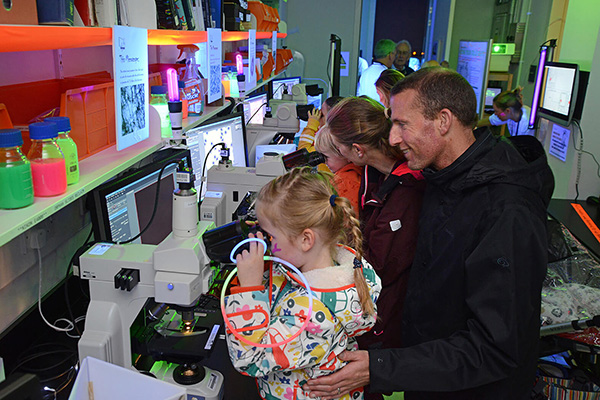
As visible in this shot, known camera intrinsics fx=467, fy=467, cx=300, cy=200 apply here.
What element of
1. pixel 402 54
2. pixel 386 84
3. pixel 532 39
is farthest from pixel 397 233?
pixel 532 39

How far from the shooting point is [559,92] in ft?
12.3

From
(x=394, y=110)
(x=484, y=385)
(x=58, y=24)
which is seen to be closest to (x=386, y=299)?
(x=484, y=385)

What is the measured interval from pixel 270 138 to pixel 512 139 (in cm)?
197

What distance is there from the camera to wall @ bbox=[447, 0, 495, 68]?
840cm

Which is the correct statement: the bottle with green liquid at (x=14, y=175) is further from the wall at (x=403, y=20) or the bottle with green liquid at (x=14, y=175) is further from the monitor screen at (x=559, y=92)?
the wall at (x=403, y=20)

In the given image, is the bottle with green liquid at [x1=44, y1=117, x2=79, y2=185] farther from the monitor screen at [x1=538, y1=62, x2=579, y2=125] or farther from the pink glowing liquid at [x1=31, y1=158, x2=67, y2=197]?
the monitor screen at [x1=538, y1=62, x2=579, y2=125]

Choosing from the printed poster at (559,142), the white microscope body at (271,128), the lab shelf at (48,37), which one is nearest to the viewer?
the lab shelf at (48,37)

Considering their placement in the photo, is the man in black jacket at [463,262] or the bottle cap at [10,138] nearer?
the bottle cap at [10,138]

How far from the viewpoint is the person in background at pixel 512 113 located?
486 cm

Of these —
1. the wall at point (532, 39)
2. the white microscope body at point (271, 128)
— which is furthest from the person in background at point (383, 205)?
the wall at point (532, 39)

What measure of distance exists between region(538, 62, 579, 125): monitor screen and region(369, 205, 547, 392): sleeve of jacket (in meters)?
2.81

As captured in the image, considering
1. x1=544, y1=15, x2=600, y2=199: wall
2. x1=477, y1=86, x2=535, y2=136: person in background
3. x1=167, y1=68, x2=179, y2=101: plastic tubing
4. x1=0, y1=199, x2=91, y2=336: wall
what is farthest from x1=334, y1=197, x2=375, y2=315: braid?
x1=477, y1=86, x2=535, y2=136: person in background

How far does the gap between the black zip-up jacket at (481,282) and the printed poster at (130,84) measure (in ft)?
2.85

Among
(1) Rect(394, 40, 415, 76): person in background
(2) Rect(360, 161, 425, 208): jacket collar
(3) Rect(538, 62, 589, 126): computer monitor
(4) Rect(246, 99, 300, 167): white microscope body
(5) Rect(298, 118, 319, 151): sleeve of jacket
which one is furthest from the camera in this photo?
(1) Rect(394, 40, 415, 76): person in background
